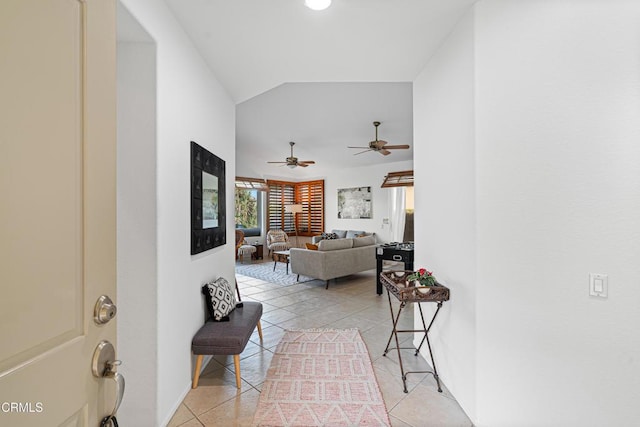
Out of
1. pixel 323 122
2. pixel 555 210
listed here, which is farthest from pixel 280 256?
pixel 555 210

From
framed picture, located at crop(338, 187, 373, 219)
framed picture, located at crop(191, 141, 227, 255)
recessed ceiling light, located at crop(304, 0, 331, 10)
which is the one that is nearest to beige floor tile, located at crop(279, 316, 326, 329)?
framed picture, located at crop(191, 141, 227, 255)

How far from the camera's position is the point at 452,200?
87.7 inches

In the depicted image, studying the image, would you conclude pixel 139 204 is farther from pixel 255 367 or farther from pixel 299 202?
pixel 299 202

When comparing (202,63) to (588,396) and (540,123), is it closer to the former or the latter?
(540,123)

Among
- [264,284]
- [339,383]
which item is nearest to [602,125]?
[339,383]

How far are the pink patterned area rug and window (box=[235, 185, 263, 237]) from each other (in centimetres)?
619

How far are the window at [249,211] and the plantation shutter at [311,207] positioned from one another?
135 centimetres

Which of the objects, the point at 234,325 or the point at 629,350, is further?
the point at 234,325

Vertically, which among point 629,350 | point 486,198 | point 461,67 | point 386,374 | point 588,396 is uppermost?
point 461,67

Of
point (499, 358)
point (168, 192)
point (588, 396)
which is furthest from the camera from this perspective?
point (168, 192)

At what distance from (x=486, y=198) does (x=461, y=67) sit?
926 millimetres

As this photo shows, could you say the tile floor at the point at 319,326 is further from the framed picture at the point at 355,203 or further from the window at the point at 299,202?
the window at the point at 299,202

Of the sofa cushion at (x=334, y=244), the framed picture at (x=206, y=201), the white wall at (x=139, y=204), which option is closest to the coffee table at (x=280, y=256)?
the sofa cushion at (x=334, y=244)

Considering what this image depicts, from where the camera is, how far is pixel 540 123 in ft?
5.40
